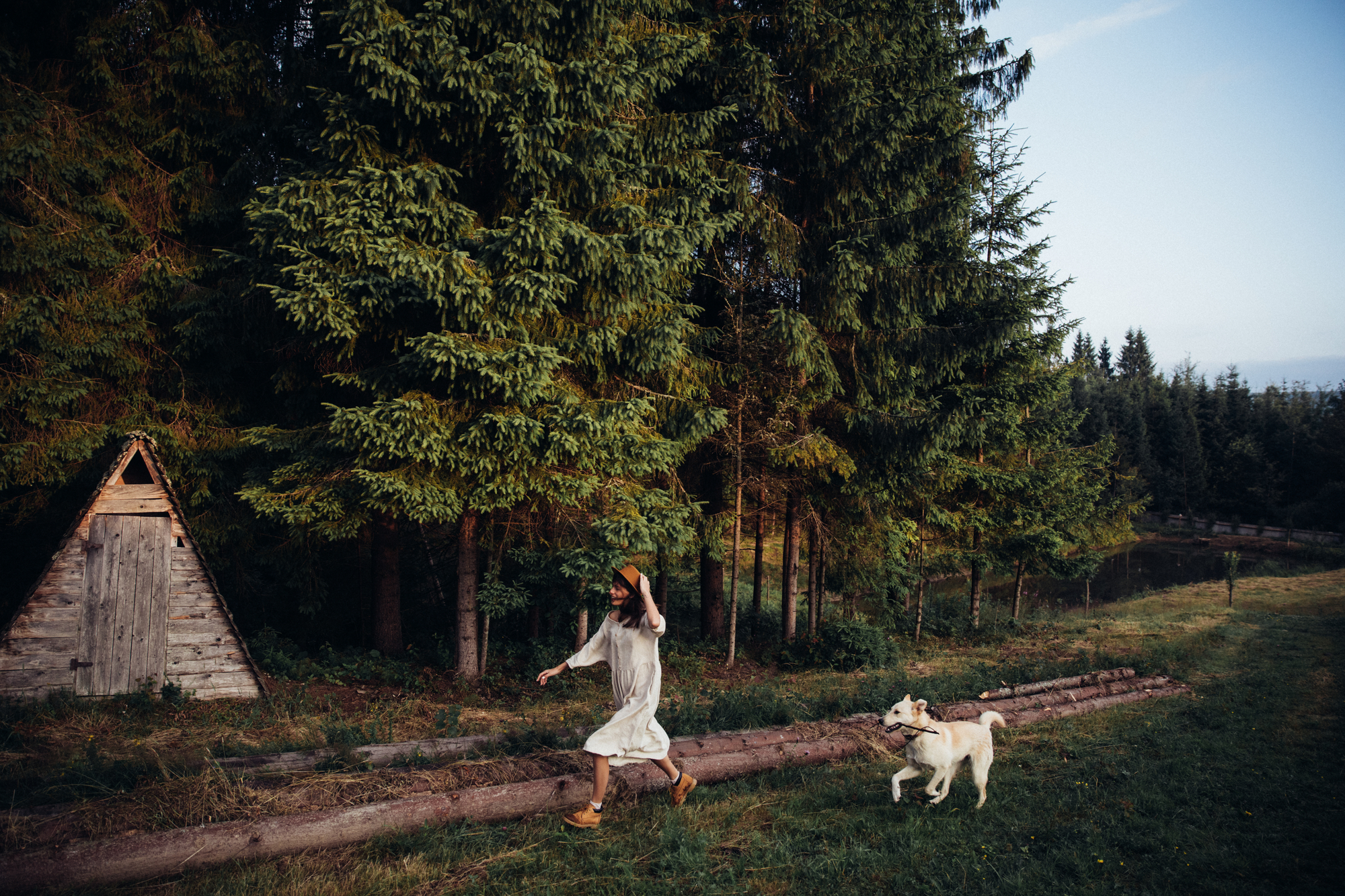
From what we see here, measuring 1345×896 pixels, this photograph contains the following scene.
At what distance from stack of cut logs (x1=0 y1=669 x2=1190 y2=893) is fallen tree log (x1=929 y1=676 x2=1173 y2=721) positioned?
0.11 ft

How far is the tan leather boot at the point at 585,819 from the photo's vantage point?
5125 millimetres

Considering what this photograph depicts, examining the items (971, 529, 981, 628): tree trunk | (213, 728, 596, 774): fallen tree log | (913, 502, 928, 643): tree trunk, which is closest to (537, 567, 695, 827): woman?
(213, 728, 596, 774): fallen tree log

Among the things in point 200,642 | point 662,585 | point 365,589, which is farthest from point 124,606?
point 662,585

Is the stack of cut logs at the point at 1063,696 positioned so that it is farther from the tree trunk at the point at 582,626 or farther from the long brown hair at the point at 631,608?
the tree trunk at the point at 582,626

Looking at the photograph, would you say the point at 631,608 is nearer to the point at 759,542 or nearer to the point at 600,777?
the point at 600,777

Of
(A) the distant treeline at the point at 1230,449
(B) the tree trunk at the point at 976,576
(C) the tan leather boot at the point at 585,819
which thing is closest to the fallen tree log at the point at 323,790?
(C) the tan leather boot at the point at 585,819

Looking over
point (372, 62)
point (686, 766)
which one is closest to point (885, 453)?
point (686, 766)

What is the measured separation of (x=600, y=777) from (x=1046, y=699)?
7.24m

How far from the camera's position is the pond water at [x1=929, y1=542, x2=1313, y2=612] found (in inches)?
1163

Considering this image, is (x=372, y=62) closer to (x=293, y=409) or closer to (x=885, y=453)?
(x=293, y=409)

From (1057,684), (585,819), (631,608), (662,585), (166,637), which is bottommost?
(1057,684)

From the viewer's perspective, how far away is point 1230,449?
53344mm

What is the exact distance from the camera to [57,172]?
957 cm

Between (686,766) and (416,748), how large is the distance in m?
2.64
